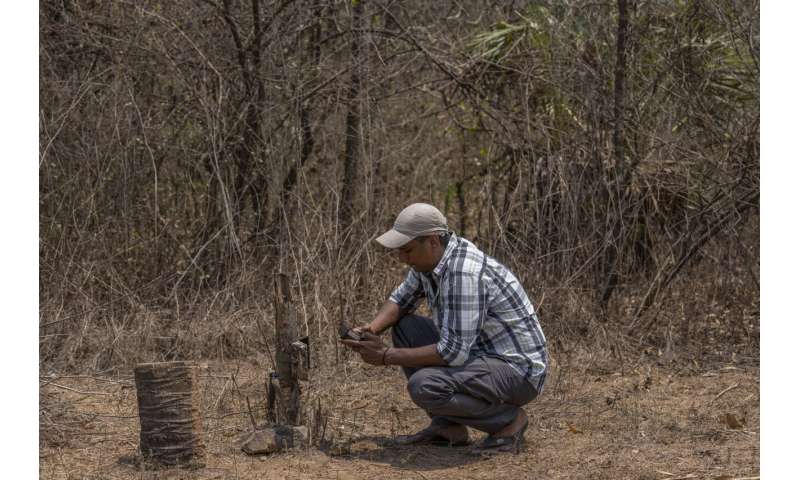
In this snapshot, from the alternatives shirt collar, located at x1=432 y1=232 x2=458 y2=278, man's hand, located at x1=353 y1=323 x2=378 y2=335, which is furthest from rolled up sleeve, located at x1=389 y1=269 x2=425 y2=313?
shirt collar, located at x1=432 y1=232 x2=458 y2=278

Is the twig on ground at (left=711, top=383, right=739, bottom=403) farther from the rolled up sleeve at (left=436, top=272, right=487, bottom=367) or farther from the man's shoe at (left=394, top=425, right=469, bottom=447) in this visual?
the rolled up sleeve at (left=436, top=272, right=487, bottom=367)

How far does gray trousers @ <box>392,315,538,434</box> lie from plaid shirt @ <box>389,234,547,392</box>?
0.06 metres

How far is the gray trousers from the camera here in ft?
15.7

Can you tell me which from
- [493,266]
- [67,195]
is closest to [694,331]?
[493,266]

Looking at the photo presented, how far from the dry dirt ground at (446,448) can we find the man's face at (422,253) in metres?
0.96

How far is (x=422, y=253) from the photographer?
478 centimetres

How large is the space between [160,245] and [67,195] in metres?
0.80

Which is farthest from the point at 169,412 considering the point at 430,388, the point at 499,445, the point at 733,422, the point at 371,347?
the point at 733,422

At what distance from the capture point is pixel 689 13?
26.0ft

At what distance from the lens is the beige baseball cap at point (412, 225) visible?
4695 millimetres

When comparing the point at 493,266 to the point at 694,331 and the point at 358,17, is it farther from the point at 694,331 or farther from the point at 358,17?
the point at 358,17

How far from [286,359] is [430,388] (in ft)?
2.56

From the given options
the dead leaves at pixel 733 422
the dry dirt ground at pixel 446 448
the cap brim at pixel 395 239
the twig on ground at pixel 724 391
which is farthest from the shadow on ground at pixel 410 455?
the twig on ground at pixel 724 391

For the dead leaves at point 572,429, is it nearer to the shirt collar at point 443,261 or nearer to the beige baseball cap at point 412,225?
the shirt collar at point 443,261
